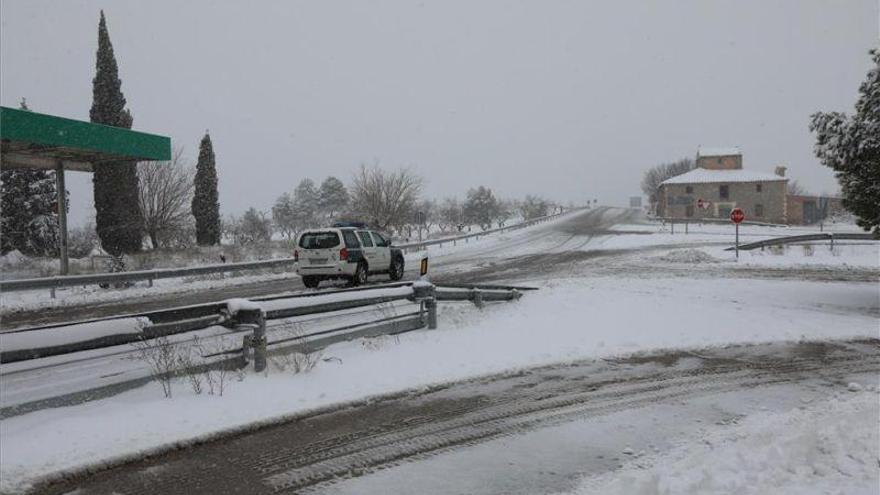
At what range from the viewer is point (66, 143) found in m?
16.1

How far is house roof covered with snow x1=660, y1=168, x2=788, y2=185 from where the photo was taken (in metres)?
69.1

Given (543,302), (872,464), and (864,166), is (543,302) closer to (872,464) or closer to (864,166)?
(864,166)

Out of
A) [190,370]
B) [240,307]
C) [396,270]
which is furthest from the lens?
[396,270]

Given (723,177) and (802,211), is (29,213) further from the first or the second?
(802,211)

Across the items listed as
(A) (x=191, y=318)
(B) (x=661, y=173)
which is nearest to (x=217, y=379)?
(A) (x=191, y=318)

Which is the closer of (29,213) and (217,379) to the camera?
(217,379)

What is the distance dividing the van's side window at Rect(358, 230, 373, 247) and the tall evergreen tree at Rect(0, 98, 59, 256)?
23.8m

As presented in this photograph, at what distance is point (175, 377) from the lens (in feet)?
21.0

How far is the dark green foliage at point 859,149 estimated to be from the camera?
12430 mm

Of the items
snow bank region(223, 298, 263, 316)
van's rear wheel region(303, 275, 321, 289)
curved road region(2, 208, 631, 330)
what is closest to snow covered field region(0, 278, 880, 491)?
snow bank region(223, 298, 263, 316)

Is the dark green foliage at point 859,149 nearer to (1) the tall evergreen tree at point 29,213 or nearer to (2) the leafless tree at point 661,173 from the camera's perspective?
(1) the tall evergreen tree at point 29,213

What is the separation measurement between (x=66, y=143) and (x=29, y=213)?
2129 centimetres

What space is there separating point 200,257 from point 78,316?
1313cm

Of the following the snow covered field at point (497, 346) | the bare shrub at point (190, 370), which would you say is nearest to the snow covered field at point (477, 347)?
the snow covered field at point (497, 346)
